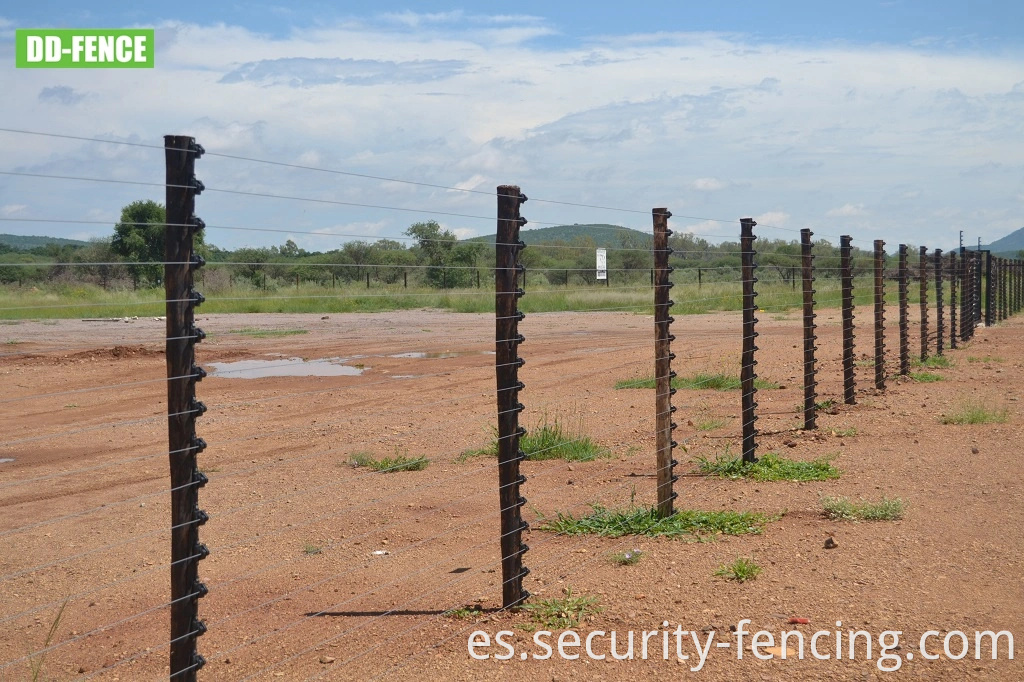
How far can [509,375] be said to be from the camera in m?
5.41

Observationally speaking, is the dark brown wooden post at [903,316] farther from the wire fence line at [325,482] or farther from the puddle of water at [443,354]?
the puddle of water at [443,354]

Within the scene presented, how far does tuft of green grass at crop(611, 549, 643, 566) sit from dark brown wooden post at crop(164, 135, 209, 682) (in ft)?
10.2

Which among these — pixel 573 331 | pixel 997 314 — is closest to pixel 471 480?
pixel 573 331

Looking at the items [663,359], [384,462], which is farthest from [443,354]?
[663,359]

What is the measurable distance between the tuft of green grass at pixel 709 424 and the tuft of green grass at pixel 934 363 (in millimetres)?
7549

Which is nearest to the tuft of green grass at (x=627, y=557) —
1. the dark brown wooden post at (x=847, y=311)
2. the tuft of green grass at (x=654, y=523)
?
the tuft of green grass at (x=654, y=523)

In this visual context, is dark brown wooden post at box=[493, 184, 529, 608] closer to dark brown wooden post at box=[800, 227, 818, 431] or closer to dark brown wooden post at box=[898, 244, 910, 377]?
dark brown wooden post at box=[800, 227, 818, 431]

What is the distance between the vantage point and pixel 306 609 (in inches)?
219

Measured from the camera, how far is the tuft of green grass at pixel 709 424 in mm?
11102

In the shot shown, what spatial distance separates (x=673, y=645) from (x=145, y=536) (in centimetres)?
403

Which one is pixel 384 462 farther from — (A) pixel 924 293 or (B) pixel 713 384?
(A) pixel 924 293

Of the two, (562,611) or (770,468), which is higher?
(770,468)

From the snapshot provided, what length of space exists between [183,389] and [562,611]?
8.57ft

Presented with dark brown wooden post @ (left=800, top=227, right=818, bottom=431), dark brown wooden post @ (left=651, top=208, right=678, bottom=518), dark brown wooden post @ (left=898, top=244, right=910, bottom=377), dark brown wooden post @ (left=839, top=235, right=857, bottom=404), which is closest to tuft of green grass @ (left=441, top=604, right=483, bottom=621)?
dark brown wooden post @ (left=651, top=208, right=678, bottom=518)
